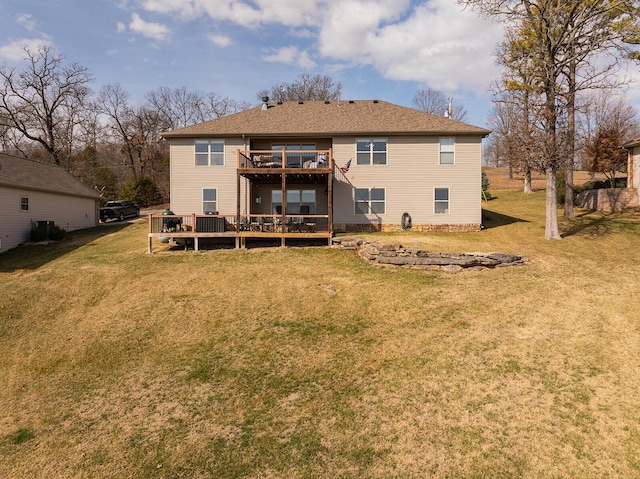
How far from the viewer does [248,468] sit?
467 centimetres

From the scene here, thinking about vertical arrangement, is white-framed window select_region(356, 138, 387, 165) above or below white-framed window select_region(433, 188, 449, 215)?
above

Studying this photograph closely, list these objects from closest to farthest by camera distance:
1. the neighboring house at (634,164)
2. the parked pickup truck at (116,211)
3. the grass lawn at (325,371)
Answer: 1. the grass lawn at (325,371)
2. the neighboring house at (634,164)
3. the parked pickup truck at (116,211)

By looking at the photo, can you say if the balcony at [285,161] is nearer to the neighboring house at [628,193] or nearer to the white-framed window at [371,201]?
the white-framed window at [371,201]

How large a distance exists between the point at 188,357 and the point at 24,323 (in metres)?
5.95

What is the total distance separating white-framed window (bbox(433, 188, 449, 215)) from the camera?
18.0 meters

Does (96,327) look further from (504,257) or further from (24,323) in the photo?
(504,257)

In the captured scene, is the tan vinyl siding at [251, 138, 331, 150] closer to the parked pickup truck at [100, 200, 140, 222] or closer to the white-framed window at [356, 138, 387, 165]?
the white-framed window at [356, 138, 387, 165]

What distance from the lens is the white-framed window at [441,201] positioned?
18.0 meters

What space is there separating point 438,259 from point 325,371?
7.13 metres

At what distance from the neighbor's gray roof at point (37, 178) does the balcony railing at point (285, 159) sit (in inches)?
511

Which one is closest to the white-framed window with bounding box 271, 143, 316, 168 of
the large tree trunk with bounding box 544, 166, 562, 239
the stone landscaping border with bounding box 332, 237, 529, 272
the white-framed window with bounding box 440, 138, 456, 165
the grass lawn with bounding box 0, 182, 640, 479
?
the white-framed window with bounding box 440, 138, 456, 165

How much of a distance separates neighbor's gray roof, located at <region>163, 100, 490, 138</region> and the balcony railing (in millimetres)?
1232

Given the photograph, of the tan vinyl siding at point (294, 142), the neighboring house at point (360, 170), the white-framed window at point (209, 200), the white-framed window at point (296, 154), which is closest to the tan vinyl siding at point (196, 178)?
the neighboring house at point (360, 170)

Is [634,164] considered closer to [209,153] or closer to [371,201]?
[371,201]
